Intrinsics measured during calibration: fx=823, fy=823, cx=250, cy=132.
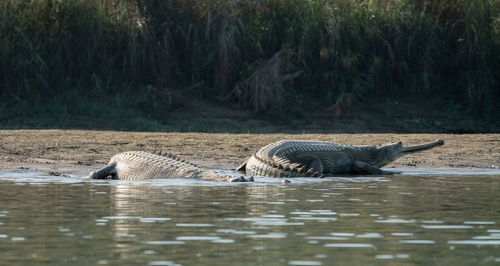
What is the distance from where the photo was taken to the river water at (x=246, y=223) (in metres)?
4.57

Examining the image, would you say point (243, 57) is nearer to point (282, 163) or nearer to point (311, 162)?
point (311, 162)

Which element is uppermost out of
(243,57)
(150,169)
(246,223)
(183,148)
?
(243,57)

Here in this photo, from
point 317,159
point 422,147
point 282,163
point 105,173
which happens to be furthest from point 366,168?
point 105,173

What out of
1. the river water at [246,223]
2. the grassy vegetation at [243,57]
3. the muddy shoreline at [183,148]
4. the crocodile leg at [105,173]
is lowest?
the river water at [246,223]

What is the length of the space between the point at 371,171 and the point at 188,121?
5.84 m

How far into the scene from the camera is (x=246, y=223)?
19.4 feet

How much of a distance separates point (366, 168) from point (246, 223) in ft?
18.7

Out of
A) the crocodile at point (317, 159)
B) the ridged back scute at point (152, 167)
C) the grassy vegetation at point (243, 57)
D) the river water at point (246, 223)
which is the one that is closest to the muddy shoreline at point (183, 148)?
the crocodile at point (317, 159)

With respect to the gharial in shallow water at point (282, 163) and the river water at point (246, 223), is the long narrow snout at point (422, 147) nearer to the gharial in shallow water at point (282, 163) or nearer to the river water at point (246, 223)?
the gharial in shallow water at point (282, 163)

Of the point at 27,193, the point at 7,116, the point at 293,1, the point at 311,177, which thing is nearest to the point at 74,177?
the point at 27,193

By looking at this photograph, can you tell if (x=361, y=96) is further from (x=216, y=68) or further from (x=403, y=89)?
(x=216, y=68)

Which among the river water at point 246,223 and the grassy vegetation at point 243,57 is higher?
the grassy vegetation at point 243,57

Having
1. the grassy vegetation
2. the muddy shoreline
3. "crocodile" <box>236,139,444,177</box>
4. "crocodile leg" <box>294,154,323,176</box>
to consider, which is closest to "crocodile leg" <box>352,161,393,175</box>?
"crocodile" <box>236,139,444,177</box>

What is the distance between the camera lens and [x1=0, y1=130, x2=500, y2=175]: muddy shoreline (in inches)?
448
